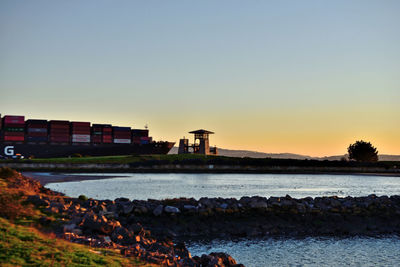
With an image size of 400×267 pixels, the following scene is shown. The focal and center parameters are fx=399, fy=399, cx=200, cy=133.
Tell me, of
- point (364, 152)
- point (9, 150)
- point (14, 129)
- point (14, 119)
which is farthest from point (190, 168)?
point (364, 152)

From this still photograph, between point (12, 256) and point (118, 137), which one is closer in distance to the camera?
point (12, 256)

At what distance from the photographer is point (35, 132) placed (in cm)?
13200

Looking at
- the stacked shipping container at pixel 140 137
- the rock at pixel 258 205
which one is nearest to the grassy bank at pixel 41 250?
the rock at pixel 258 205

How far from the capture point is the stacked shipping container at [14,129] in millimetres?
129250

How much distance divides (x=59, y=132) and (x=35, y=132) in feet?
24.6

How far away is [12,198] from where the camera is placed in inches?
806

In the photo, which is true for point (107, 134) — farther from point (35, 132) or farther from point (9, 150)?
point (9, 150)

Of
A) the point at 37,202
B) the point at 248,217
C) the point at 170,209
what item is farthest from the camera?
the point at 248,217

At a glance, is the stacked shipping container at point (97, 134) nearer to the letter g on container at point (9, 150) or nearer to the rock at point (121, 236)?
the letter g on container at point (9, 150)

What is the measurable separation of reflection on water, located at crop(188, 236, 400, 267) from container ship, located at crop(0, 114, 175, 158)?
111 meters

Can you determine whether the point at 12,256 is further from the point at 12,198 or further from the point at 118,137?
the point at 118,137

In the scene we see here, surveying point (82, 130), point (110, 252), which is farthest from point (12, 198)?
point (82, 130)

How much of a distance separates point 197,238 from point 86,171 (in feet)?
259

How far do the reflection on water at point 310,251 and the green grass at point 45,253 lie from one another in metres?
8.76
